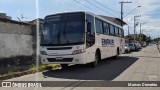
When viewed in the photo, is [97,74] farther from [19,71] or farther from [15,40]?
[15,40]

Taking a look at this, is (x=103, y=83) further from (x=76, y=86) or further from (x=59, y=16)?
(x=59, y=16)

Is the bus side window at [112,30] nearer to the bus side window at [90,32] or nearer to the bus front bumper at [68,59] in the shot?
the bus side window at [90,32]

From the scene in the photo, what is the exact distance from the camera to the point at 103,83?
10.7 meters

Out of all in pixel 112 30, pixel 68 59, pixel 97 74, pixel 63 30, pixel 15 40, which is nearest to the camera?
pixel 97 74

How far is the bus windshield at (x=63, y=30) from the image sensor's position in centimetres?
1437

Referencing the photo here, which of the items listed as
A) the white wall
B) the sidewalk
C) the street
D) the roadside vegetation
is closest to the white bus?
the street

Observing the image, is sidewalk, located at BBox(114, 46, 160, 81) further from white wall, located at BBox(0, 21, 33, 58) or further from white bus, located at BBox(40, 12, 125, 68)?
white wall, located at BBox(0, 21, 33, 58)

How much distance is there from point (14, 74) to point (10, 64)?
5.83 metres

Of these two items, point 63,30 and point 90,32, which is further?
point 90,32

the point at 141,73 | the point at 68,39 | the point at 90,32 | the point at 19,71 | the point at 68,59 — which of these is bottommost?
the point at 141,73

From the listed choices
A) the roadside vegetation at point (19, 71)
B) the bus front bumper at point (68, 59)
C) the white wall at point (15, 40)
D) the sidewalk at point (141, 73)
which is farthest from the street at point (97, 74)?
the white wall at point (15, 40)

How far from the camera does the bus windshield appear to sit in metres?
14.4

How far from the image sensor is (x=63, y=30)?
1460cm

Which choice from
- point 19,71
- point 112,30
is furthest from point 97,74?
point 112,30
